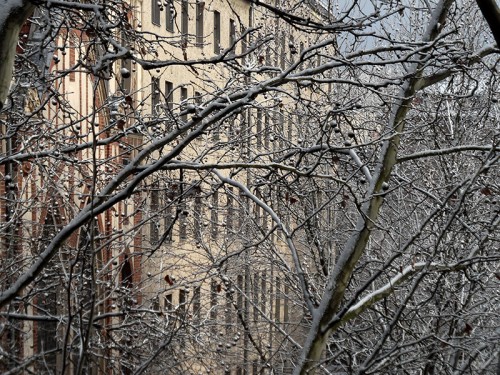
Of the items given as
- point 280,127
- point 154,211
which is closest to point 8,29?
point 154,211

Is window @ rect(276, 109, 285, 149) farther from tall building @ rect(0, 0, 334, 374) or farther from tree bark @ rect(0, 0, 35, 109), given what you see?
tree bark @ rect(0, 0, 35, 109)

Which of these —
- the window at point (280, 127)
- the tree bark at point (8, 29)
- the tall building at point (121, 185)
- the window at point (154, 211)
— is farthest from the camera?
the window at point (280, 127)

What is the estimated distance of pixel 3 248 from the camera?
11.2 meters

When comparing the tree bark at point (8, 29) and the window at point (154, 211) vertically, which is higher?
the tree bark at point (8, 29)

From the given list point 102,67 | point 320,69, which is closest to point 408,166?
point 320,69

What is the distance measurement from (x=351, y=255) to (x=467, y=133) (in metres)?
6.55

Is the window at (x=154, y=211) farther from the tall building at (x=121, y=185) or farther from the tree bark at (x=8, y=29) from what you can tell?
the tree bark at (x=8, y=29)

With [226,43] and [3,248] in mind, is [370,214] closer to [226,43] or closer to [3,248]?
[3,248]

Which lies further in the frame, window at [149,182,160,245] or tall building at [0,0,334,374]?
window at [149,182,160,245]

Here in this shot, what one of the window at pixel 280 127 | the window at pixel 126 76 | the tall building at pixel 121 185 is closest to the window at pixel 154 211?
the tall building at pixel 121 185

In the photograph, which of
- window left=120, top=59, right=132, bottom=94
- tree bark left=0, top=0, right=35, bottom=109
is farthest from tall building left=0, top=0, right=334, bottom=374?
tree bark left=0, top=0, right=35, bottom=109

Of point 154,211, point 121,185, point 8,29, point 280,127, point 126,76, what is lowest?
point 154,211

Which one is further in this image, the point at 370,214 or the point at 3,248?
the point at 3,248

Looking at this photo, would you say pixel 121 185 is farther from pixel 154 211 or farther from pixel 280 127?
pixel 280 127
